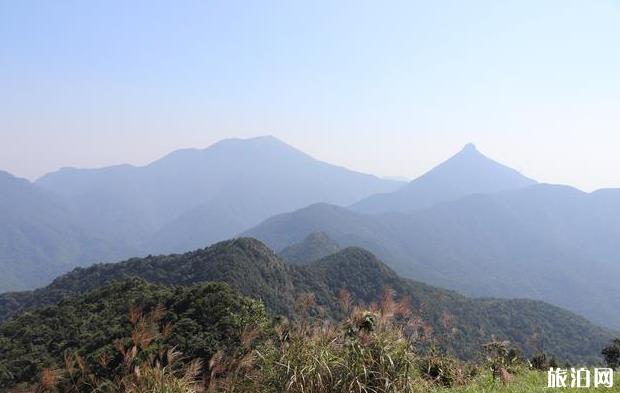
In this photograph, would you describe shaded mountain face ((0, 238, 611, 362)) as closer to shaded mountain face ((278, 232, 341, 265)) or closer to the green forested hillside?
the green forested hillside

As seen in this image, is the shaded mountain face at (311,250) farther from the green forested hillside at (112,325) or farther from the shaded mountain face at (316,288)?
the green forested hillside at (112,325)

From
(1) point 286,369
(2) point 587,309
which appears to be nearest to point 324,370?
(1) point 286,369

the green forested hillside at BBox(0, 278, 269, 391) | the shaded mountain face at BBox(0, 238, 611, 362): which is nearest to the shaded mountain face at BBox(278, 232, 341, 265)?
the shaded mountain face at BBox(0, 238, 611, 362)

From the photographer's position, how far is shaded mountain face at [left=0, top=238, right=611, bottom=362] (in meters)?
59.8

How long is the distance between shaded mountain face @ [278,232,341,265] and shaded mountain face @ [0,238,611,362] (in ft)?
154

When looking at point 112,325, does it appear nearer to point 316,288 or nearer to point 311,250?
point 316,288

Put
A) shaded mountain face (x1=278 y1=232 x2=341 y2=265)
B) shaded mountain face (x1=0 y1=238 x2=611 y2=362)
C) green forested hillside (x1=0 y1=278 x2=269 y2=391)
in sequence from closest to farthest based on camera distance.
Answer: green forested hillside (x1=0 y1=278 x2=269 y2=391), shaded mountain face (x1=0 y1=238 x2=611 y2=362), shaded mountain face (x1=278 y1=232 x2=341 y2=265)

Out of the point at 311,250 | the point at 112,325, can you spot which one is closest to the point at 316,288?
the point at 112,325

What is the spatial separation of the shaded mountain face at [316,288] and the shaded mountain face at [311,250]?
4703cm

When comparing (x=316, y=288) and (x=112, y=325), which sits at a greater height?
(x=112, y=325)

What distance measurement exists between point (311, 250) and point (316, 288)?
225ft

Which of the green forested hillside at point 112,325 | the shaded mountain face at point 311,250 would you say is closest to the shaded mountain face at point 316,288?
the green forested hillside at point 112,325

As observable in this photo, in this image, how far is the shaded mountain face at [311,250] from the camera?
132m

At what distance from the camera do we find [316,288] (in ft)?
228
